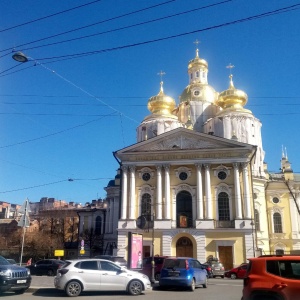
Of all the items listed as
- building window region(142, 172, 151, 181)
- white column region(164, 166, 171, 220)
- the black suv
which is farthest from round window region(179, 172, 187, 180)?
the black suv

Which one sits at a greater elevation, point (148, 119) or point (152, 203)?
point (148, 119)

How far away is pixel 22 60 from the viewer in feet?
38.7

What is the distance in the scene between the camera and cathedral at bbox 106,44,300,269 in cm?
3578

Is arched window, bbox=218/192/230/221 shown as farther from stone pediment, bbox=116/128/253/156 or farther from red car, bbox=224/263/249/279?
red car, bbox=224/263/249/279

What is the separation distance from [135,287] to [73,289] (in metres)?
2.44

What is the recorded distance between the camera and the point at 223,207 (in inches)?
1475

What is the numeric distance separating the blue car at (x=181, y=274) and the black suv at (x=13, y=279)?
20.4 ft

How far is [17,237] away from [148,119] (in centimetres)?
3660

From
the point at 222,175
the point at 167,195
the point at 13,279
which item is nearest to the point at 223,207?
the point at 222,175

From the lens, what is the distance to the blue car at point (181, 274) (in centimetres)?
1680

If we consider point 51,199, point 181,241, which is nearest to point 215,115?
point 181,241

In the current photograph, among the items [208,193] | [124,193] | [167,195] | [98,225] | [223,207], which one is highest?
[124,193]

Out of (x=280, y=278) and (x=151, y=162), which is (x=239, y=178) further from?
(x=280, y=278)

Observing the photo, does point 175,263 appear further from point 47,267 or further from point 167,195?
point 167,195
